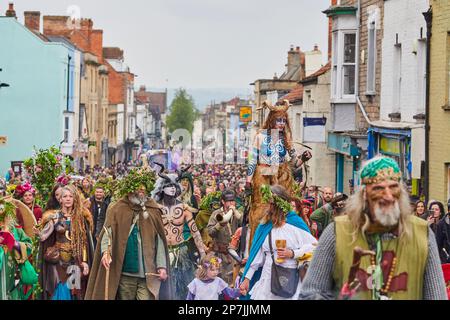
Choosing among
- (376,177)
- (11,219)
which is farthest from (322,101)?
(376,177)

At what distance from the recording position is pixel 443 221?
1684 centimetres

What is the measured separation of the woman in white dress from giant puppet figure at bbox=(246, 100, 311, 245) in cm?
437

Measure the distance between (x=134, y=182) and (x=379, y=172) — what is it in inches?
258

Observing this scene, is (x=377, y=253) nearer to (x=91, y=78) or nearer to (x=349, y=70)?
(x=349, y=70)

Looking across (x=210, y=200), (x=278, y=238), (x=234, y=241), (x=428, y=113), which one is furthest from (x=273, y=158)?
(x=428, y=113)

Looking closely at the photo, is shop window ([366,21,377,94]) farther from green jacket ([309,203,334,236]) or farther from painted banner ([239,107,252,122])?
painted banner ([239,107,252,122])

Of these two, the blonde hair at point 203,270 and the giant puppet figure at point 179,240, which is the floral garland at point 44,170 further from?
the blonde hair at point 203,270

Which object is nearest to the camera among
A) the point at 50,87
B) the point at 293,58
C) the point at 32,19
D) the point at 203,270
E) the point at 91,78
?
the point at 203,270

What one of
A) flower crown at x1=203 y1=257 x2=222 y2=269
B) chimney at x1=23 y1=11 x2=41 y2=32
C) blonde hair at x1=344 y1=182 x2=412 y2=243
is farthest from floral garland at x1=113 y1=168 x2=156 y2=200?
chimney at x1=23 y1=11 x2=41 y2=32

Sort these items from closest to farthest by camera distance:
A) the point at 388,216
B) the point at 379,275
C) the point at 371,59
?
the point at 388,216 < the point at 379,275 < the point at 371,59

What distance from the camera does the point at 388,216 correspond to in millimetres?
6543

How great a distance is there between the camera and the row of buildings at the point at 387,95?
953 inches

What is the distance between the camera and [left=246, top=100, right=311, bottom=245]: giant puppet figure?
653 inches

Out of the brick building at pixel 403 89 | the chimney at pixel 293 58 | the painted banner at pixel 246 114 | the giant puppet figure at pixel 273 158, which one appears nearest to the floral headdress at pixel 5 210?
the giant puppet figure at pixel 273 158
